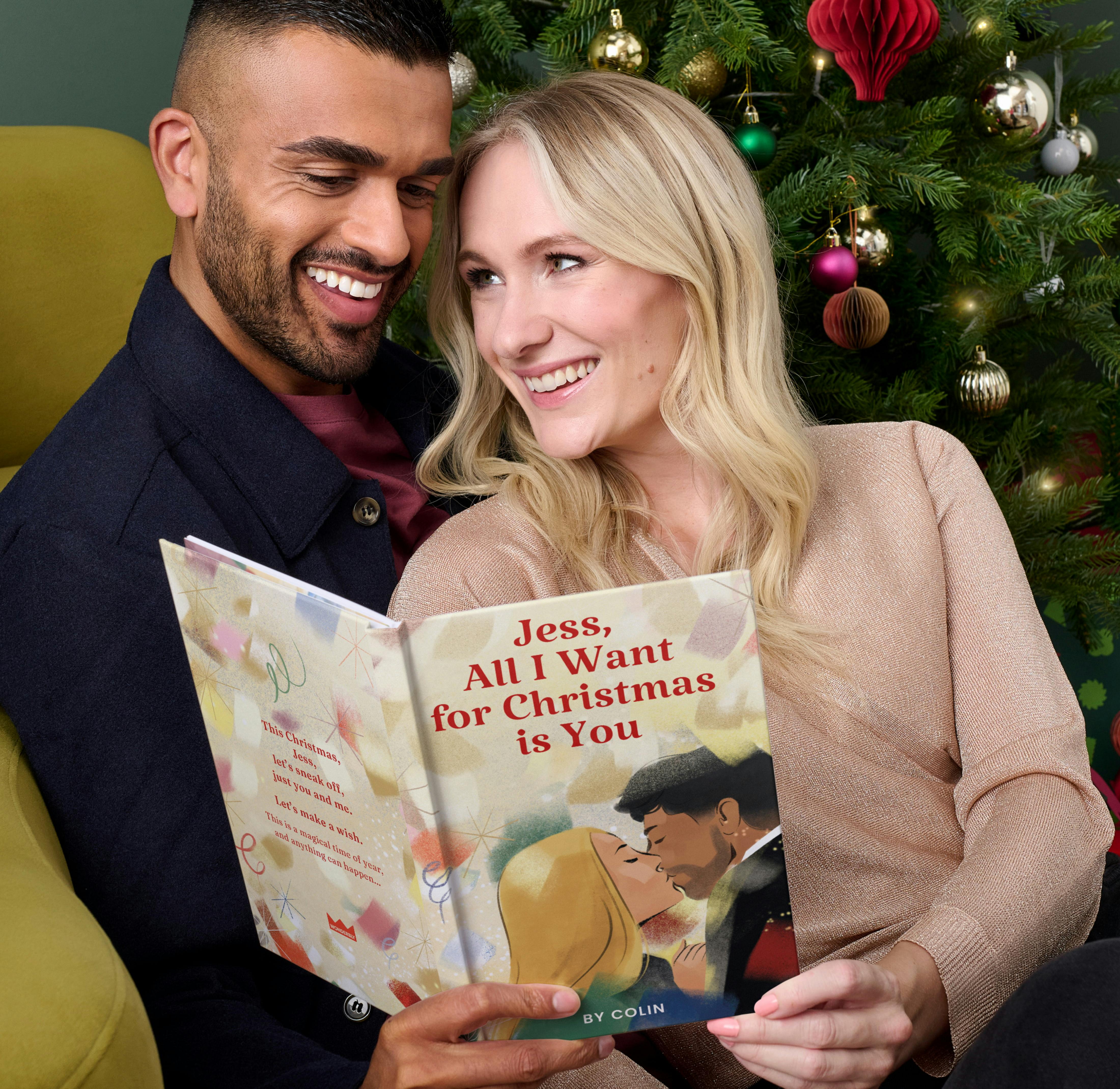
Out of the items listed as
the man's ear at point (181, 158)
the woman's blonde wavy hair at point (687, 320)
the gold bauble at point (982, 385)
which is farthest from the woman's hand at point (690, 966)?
the gold bauble at point (982, 385)

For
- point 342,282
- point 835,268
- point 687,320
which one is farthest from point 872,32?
point 342,282

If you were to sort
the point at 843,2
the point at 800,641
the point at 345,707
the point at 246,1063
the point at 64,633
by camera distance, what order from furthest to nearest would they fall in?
the point at 843,2, the point at 800,641, the point at 64,633, the point at 246,1063, the point at 345,707

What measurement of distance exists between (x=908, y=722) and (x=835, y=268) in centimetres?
67

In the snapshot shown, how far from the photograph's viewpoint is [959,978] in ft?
2.88

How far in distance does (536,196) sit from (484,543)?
353 mm

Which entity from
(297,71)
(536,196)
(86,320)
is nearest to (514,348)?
(536,196)

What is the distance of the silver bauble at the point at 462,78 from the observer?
4.52ft

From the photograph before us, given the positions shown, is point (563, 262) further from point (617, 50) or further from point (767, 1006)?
point (767, 1006)

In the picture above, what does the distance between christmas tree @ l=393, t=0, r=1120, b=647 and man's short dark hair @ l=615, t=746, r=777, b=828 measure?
0.91m

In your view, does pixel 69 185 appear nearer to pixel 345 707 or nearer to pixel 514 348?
pixel 514 348

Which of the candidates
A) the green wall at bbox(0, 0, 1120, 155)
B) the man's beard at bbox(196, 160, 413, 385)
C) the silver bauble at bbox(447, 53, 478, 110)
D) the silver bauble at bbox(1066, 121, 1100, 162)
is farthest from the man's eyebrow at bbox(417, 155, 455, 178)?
the silver bauble at bbox(1066, 121, 1100, 162)

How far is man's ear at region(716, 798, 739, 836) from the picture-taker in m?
0.69

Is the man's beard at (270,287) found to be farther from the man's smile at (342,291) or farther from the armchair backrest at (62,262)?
the armchair backrest at (62,262)

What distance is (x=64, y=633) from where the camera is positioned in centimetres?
95
